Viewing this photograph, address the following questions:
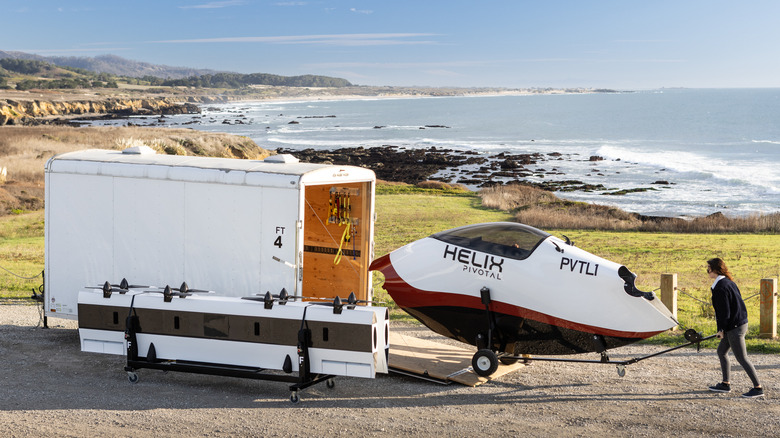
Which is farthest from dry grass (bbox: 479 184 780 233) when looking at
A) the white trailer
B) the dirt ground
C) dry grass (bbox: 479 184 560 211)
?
the white trailer

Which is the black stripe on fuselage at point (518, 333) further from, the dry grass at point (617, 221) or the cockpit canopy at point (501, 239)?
the dry grass at point (617, 221)

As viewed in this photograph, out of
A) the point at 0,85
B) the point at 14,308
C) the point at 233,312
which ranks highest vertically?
the point at 0,85

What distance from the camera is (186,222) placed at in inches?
479

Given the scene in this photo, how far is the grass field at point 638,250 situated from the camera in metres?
17.4

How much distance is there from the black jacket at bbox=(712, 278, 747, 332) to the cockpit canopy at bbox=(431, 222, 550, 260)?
2.50 m

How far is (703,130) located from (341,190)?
430ft

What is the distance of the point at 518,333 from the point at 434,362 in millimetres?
1510

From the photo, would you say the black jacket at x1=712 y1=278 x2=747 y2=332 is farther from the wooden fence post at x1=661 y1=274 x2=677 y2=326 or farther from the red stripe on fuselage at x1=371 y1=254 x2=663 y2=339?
the wooden fence post at x1=661 y1=274 x2=677 y2=326

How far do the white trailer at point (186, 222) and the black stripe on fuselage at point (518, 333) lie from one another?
2.33 meters

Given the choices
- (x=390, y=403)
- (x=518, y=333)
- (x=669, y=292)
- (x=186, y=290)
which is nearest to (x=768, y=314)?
(x=669, y=292)

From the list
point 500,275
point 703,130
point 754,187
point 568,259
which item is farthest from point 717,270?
point 703,130

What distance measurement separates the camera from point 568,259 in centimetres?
1088

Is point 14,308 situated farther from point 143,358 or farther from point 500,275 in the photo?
point 500,275

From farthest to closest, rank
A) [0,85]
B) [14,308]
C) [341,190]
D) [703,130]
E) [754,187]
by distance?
[0,85] → [703,130] → [754,187] → [14,308] → [341,190]
